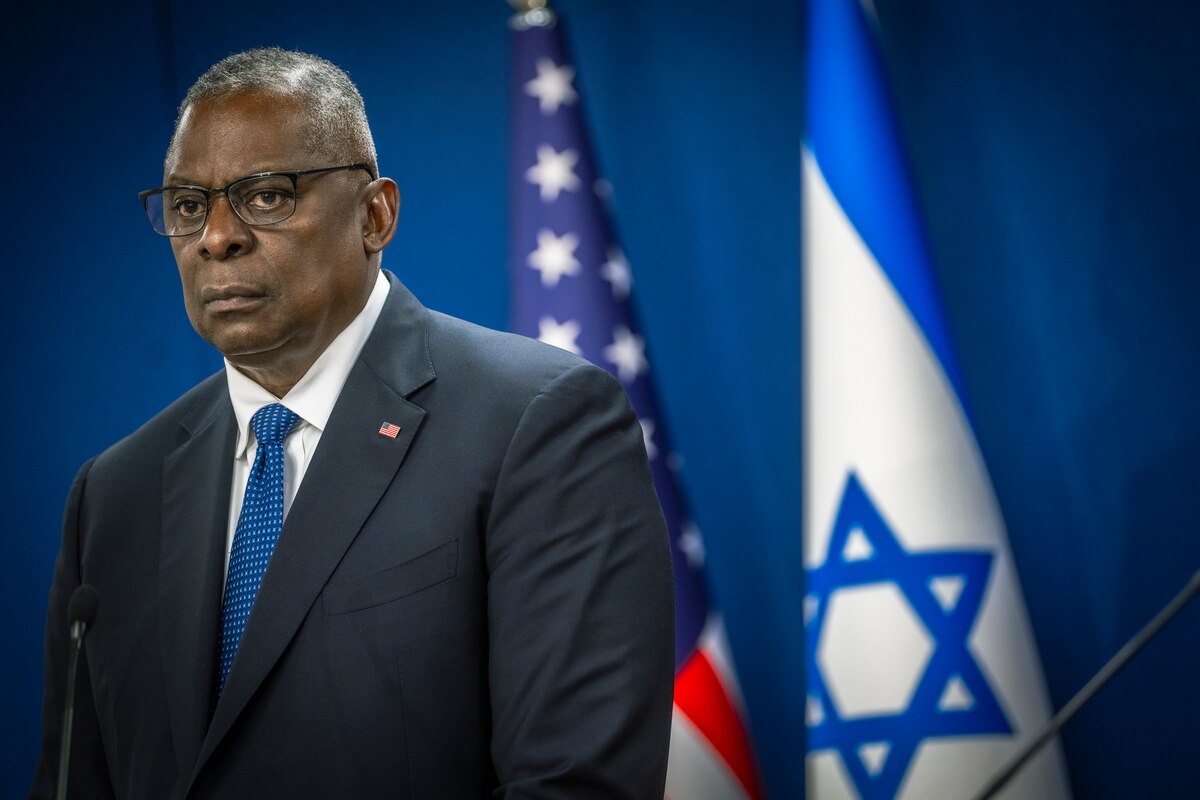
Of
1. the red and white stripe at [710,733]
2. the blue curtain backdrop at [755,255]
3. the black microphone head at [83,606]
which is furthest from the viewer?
the blue curtain backdrop at [755,255]

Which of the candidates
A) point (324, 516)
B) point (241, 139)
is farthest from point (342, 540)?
point (241, 139)

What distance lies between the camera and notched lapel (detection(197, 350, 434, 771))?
4.75ft

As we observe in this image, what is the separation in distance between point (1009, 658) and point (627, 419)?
133 cm

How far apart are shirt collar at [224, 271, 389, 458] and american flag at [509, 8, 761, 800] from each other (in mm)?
1061

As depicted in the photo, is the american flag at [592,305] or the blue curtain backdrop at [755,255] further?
the blue curtain backdrop at [755,255]

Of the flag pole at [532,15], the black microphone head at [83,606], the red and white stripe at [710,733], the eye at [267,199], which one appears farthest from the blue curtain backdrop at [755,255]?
the black microphone head at [83,606]

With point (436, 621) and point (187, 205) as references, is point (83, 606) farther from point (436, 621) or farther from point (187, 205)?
point (187, 205)

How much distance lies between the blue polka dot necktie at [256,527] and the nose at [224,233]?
0.22 metres

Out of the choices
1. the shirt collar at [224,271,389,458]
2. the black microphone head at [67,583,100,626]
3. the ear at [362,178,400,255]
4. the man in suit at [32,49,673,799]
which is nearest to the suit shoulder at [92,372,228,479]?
the man in suit at [32,49,673,799]

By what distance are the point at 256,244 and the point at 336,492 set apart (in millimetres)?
333

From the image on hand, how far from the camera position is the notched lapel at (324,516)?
4.75 feet

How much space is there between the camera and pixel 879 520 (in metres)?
2.56

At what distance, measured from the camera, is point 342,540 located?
4.88 feet

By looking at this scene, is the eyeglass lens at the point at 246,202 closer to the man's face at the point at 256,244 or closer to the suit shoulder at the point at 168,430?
A: the man's face at the point at 256,244
